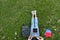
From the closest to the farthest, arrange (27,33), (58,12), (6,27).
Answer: (27,33) < (6,27) < (58,12)

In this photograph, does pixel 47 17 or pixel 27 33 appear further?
pixel 47 17

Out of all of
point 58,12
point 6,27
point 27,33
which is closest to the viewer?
point 27,33

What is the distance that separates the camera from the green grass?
3966 millimetres

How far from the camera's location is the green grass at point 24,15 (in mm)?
3966

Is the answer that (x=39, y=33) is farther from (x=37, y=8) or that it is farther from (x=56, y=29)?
(x=37, y=8)

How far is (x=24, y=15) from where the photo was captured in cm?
435

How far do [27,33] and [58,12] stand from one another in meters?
0.99

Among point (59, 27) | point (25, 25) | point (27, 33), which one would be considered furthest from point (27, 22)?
point (59, 27)

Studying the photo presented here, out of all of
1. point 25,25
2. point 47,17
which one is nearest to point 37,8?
point 47,17

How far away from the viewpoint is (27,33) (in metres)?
3.81

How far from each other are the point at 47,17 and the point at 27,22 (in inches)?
18.4

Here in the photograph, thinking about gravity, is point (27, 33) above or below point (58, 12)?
below

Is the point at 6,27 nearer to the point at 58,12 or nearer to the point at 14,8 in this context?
the point at 14,8

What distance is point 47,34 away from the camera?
3.83 metres
